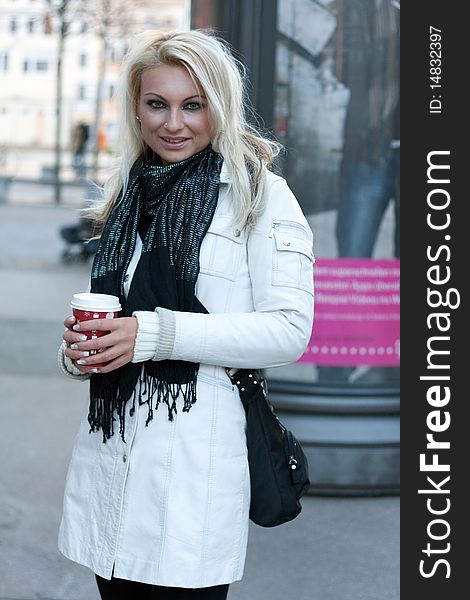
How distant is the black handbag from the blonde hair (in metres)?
0.37

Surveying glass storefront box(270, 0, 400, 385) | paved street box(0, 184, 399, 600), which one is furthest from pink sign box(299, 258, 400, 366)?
paved street box(0, 184, 399, 600)

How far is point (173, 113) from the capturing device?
7.41ft

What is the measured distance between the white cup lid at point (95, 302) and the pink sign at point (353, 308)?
268 cm

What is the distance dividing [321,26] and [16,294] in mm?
6254

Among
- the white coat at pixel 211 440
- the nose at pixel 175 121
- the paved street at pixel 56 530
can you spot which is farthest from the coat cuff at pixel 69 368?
the paved street at pixel 56 530

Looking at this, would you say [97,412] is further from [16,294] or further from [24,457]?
[16,294]

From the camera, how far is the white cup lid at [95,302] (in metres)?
2.05

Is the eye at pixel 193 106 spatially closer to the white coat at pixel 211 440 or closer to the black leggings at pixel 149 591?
the white coat at pixel 211 440

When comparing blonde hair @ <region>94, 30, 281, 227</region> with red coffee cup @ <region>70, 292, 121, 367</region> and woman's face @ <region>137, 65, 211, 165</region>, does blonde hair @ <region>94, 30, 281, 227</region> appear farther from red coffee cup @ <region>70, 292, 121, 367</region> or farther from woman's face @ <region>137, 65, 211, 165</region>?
red coffee cup @ <region>70, 292, 121, 367</region>

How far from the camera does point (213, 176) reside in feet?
7.49

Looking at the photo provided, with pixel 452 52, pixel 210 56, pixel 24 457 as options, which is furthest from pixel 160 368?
Answer: pixel 24 457

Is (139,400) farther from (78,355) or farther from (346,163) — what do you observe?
(346,163)

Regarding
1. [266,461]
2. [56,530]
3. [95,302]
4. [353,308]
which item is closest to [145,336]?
[95,302]

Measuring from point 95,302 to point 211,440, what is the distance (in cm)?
41
